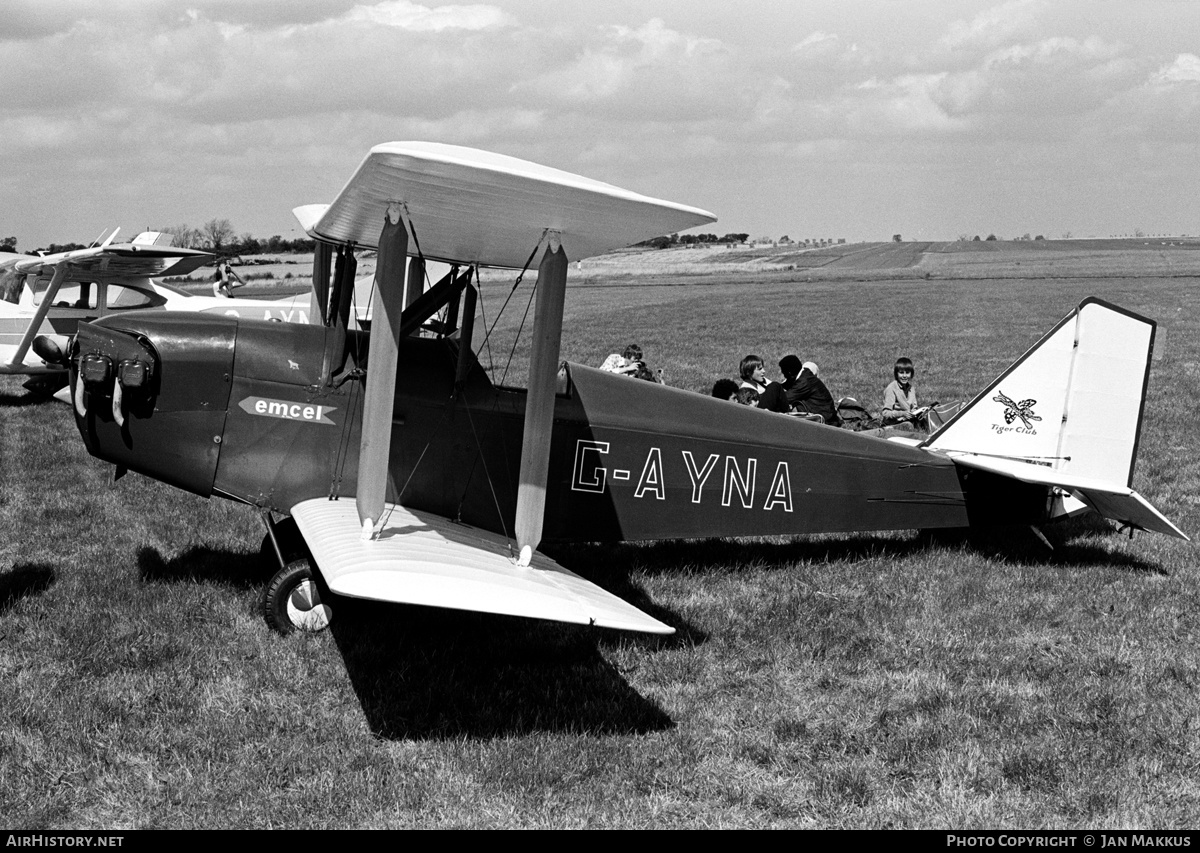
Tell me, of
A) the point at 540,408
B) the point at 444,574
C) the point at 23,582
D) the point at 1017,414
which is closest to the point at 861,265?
the point at 1017,414

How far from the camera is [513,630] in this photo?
5.91m

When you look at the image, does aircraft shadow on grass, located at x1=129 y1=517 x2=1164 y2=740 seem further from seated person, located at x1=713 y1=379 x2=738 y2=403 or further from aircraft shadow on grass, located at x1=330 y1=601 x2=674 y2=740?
seated person, located at x1=713 y1=379 x2=738 y2=403

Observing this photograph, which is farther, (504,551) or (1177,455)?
(1177,455)

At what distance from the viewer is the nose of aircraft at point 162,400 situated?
18.8ft

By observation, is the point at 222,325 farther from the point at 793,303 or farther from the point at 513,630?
the point at 793,303

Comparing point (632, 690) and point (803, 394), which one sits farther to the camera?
point (803, 394)

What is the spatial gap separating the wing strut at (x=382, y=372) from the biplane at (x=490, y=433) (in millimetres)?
12

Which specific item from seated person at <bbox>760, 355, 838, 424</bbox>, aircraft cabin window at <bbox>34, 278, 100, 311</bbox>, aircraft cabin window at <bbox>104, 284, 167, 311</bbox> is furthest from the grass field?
aircraft cabin window at <bbox>104, 284, 167, 311</bbox>

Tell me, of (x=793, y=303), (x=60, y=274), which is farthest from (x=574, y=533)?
(x=793, y=303)

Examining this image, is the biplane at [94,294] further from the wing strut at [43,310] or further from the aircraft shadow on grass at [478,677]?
the aircraft shadow on grass at [478,677]

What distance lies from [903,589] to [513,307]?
31.5 m

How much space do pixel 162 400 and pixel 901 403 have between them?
8.25 metres

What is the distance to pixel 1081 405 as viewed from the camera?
6.86 m

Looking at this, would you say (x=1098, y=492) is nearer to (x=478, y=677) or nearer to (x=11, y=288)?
(x=478, y=677)
